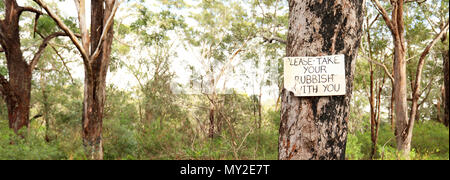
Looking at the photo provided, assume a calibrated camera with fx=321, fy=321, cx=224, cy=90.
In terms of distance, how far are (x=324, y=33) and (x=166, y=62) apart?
27.4 feet

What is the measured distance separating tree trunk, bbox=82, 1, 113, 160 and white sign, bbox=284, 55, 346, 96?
518 cm

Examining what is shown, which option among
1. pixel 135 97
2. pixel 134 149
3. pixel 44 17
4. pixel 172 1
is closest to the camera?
pixel 134 149

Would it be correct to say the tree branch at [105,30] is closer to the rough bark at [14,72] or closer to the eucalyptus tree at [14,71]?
the eucalyptus tree at [14,71]

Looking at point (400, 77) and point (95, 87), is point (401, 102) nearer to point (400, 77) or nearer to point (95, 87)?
point (400, 77)

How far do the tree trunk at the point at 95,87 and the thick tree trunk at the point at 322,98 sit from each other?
5.13 metres

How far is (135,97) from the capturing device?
33.5 feet

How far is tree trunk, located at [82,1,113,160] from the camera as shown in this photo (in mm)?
5867

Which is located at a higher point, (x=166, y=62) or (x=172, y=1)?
(x=172, y=1)

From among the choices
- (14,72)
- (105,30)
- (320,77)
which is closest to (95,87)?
(105,30)
